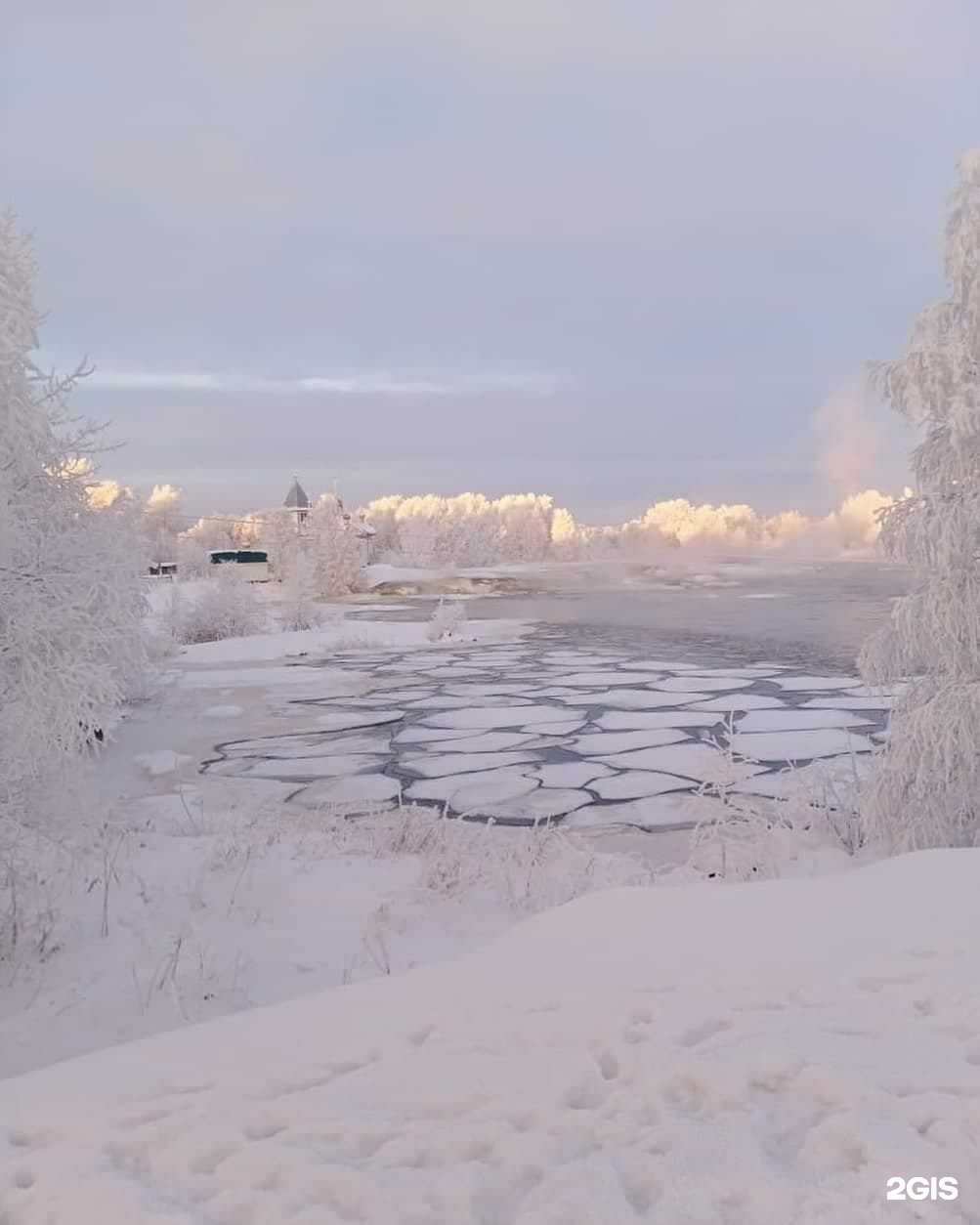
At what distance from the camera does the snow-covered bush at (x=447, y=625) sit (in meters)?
22.0

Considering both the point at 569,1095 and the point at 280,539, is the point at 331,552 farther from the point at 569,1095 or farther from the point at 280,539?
the point at 569,1095

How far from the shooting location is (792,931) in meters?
3.46

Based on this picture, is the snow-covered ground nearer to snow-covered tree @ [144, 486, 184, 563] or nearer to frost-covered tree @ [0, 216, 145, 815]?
frost-covered tree @ [0, 216, 145, 815]

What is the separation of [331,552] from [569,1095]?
4295 centimetres

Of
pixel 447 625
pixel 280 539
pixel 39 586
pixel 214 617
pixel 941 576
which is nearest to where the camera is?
pixel 39 586

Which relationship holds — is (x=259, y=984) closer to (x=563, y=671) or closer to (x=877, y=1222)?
(x=877, y=1222)

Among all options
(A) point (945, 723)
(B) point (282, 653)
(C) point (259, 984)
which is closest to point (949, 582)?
(A) point (945, 723)

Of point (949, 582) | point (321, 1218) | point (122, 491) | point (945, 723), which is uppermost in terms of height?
point (122, 491)

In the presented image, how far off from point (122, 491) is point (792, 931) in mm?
5105

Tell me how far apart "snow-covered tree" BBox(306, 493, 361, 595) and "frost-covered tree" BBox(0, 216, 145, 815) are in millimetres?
39353

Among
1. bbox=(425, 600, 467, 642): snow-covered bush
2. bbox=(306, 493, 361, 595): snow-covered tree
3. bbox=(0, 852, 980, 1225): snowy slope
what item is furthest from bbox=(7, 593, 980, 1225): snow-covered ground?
bbox=(306, 493, 361, 595): snow-covered tree

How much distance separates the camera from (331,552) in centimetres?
4453

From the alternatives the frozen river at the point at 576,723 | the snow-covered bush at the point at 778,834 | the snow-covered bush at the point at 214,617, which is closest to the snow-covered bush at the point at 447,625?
the frozen river at the point at 576,723

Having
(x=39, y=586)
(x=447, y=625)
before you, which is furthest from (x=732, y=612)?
(x=39, y=586)
